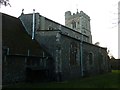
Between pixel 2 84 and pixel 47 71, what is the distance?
→ 734 cm

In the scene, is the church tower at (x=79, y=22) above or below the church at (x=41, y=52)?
above

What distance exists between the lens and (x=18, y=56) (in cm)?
2112

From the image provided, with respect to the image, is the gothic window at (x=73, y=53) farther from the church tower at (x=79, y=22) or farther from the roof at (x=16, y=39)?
the church tower at (x=79, y=22)

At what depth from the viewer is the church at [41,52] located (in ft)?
70.0

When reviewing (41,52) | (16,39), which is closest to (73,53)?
(41,52)

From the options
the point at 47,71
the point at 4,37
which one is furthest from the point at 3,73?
the point at 47,71

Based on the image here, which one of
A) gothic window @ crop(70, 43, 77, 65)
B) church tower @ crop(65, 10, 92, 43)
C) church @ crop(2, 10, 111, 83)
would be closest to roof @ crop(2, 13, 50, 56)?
church @ crop(2, 10, 111, 83)

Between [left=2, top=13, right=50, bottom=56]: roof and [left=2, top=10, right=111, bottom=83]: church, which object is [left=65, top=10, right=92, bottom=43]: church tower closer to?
[left=2, top=10, right=111, bottom=83]: church

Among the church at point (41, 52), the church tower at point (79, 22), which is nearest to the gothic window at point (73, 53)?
the church at point (41, 52)

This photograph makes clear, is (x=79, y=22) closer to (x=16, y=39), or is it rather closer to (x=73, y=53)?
(x=73, y=53)

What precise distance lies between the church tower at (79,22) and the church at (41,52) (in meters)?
28.5

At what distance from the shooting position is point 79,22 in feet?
211

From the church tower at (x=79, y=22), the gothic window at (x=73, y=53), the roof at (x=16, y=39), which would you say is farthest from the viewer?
the church tower at (x=79, y=22)

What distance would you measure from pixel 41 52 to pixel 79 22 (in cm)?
4039
